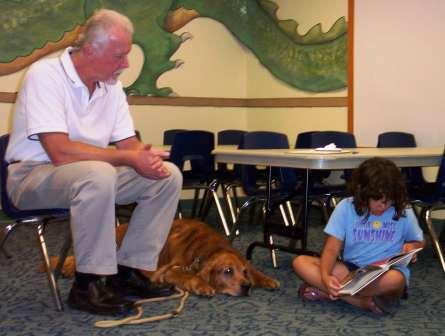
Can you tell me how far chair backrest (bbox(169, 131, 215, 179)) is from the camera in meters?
3.97

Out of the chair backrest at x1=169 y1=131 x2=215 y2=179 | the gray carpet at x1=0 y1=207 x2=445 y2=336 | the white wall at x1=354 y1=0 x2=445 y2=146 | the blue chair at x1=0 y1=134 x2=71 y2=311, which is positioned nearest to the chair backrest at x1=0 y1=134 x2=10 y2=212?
the blue chair at x1=0 y1=134 x2=71 y2=311

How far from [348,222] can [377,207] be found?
130mm

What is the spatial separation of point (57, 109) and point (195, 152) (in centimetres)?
184

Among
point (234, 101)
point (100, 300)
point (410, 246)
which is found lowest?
point (100, 300)

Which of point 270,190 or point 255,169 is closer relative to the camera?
point 270,190

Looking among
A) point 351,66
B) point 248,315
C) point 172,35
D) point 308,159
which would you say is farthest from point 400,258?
point 172,35

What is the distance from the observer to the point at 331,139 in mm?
3975

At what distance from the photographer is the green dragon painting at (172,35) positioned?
5152 millimetres

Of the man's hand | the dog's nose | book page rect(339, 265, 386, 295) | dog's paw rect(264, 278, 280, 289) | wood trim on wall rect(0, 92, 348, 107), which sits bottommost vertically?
dog's paw rect(264, 278, 280, 289)

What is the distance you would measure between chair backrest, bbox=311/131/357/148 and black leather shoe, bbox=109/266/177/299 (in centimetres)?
173

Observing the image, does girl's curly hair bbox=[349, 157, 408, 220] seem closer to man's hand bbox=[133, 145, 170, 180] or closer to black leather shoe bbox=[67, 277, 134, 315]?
man's hand bbox=[133, 145, 170, 180]

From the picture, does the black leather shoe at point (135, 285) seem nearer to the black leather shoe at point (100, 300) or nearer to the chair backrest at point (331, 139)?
the black leather shoe at point (100, 300)

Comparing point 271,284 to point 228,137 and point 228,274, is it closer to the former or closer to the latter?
point 228,274

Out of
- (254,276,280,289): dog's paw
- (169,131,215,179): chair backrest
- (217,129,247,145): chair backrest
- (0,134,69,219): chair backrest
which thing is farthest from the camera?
(217,129,247,145): chair backrest
